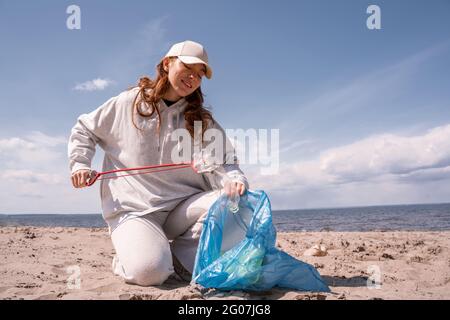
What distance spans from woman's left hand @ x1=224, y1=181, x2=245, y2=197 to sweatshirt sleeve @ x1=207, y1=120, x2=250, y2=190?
13cm

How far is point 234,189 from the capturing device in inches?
103

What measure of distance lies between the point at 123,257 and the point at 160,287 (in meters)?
0.36

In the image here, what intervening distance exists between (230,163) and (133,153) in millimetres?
812

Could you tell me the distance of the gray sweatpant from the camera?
8.35ft

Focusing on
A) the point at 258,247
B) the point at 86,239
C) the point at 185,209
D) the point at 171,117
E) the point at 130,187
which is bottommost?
the point at 86,239

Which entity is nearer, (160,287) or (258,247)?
(258,247)

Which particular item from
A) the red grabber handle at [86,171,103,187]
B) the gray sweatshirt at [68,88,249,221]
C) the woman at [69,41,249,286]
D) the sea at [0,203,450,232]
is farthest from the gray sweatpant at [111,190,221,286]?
the sea at [0,203,450,232]

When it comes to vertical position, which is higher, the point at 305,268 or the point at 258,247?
the point at 258,247

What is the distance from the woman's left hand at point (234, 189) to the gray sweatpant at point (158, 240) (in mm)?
199

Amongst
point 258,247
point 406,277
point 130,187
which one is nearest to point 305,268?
point 258,247

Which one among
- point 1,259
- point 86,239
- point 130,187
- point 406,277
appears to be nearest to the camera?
point 130,187

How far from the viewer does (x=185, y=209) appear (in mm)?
2920
